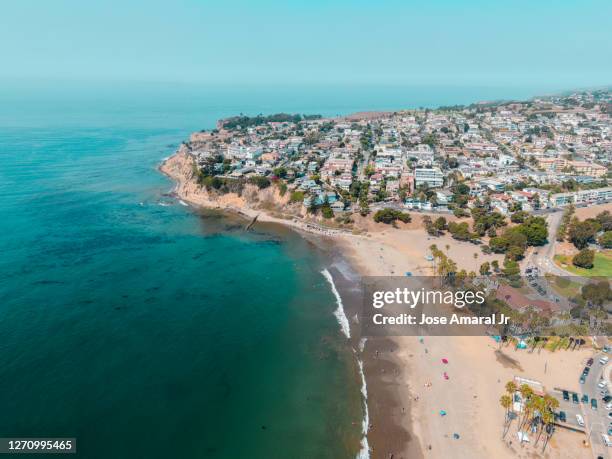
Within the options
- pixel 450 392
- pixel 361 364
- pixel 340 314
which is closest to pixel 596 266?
pixel 450 392

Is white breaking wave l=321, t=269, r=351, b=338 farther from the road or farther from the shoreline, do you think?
the road

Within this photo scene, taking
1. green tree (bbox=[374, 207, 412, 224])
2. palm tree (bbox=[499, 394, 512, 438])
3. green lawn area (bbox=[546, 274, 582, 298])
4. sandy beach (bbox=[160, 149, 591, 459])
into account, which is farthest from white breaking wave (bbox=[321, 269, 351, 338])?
green lawn area (bbox=[546, 274, 582, 298])

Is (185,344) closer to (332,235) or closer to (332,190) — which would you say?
(332,235)

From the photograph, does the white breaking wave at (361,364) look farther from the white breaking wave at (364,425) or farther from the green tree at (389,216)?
the green tree at (389,216)

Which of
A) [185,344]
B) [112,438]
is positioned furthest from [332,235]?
[112,438]

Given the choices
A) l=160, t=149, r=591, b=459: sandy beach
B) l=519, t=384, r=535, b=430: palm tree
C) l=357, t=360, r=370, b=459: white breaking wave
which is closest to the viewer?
l=357, t=360, r=370, b=459: white breaking wave
